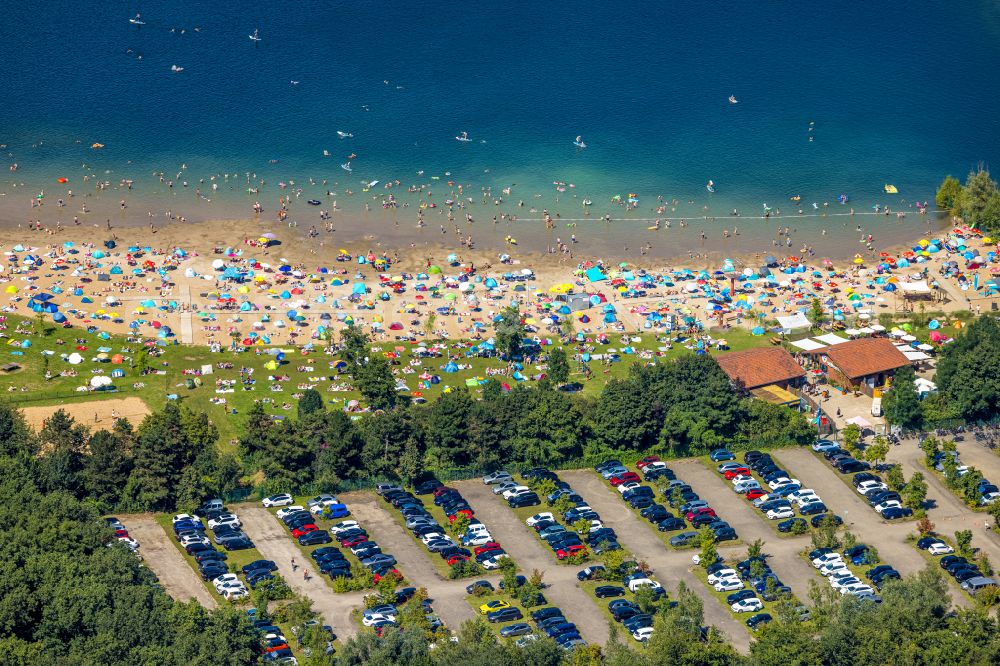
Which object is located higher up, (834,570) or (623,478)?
(623,478)

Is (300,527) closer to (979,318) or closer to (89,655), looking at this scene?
(89,655)

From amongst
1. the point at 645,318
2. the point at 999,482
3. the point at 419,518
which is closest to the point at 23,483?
the point at 419,518

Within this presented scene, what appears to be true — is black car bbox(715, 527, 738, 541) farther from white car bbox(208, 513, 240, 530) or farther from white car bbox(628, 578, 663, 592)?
white car bbox(208, 513, 240, 530)

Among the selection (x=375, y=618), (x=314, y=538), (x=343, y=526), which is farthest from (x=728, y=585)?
(x=314, y=538)

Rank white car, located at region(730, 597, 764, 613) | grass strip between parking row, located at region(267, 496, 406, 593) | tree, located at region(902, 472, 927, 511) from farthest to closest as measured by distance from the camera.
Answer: tree, located at region(902, 472, 927, 511) → grass strip between parking row, located at region(267, 496, 406, 593) → white car, located at region(730, 597, 764, 613)

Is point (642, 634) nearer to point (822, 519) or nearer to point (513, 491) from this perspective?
point (513, 491)

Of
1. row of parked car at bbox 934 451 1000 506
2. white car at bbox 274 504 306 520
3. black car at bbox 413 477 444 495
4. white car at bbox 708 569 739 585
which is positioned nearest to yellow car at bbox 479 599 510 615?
white car at bbox 708 569 739 585

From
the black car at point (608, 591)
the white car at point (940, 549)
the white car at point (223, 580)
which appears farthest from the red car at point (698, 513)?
the white car at point (223, 580)
